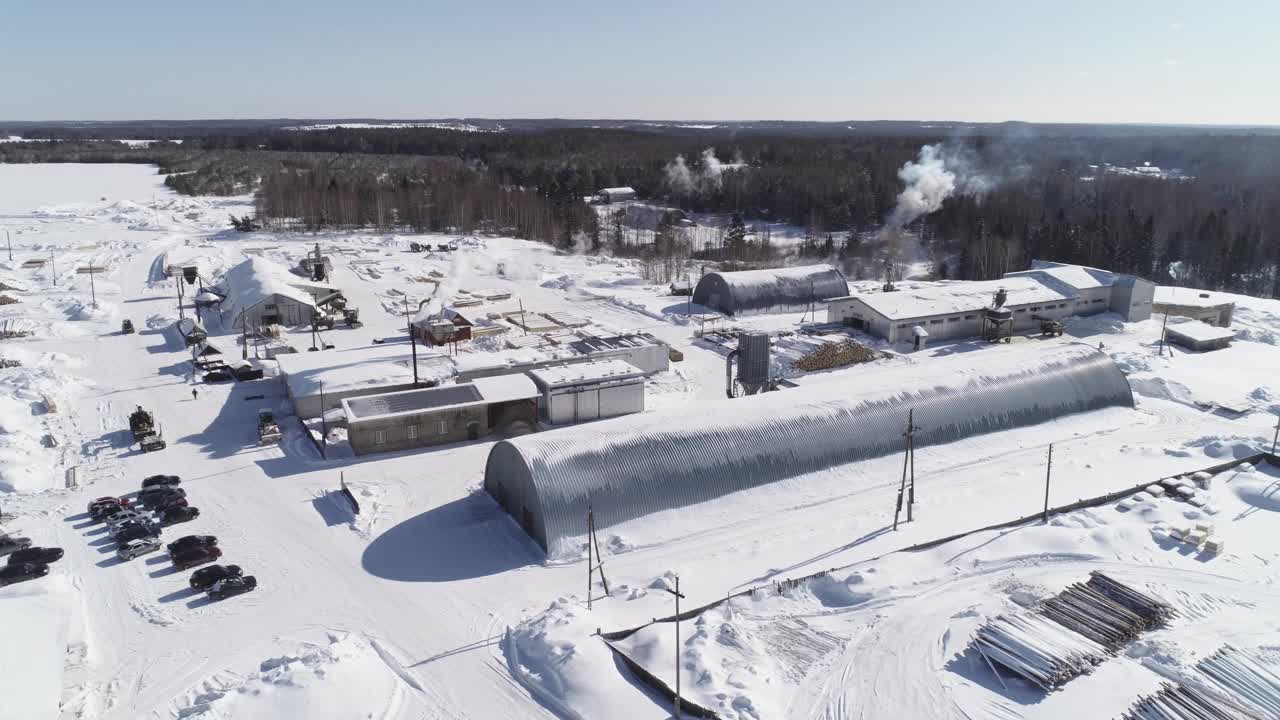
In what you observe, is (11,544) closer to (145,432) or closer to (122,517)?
(122,517)

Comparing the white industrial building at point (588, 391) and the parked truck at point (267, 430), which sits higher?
the white industrial building at point (588, 391)

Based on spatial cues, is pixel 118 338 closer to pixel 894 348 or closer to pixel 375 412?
pixel 375 412

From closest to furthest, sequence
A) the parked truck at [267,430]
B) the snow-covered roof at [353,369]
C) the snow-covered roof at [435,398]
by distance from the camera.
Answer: the parked truck at [267,430] → the snow-covered roof at [435,398] → the snow-covered roof at [353,369]

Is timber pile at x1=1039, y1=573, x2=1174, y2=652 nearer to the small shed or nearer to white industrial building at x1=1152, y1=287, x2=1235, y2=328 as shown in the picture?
the small shed

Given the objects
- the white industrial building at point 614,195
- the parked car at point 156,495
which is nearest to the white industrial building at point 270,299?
the parked car at point 156,495

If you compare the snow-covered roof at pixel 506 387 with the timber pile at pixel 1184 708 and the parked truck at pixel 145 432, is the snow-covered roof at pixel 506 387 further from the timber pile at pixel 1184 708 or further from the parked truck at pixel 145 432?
the timber pile at pixel 1184 708

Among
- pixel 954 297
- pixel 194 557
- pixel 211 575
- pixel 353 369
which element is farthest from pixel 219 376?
pixel 954 297

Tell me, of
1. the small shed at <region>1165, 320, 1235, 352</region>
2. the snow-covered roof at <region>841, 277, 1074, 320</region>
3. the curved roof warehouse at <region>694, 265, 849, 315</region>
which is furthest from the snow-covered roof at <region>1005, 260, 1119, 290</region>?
the curved roof warehouse at <region>694, 265, 849, 315</region>
